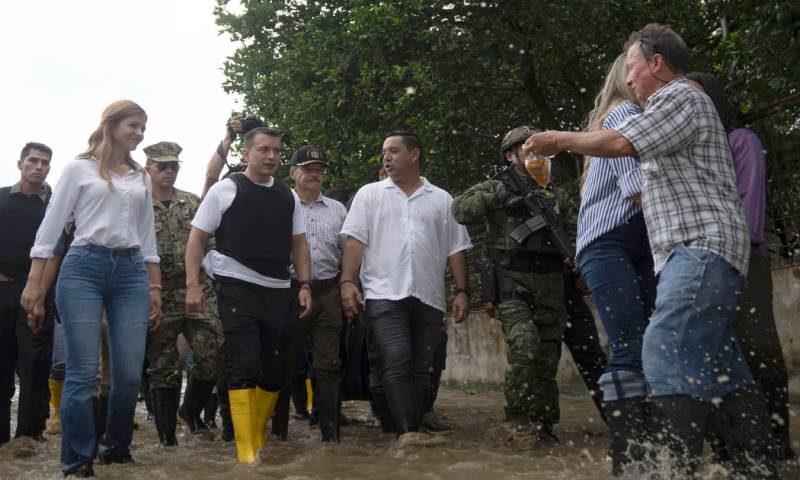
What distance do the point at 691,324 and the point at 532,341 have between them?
8.26 ft

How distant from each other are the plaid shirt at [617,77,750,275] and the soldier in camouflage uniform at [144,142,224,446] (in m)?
3.93

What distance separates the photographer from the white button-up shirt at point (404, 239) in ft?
20.4

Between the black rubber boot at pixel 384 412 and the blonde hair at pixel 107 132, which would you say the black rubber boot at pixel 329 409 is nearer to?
the black rubber boot at pixel 384 412

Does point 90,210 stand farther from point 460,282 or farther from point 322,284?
point 460,282

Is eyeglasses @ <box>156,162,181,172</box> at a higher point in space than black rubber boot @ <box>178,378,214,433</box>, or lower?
higher

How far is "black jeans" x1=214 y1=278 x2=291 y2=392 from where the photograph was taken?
5637 millimetres

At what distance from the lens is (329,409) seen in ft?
21.0

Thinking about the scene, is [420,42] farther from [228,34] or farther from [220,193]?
[228,34]

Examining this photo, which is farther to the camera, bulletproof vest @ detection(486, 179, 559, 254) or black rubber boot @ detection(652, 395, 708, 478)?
bulletproof vest @ detection(486, 179, 559, 254)

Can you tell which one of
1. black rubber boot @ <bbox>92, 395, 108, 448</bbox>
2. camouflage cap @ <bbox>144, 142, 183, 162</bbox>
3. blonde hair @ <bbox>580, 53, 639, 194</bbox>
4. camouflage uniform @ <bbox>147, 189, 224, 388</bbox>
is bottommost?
black rubber boot @ <bbox>92, 395, 108, 448</bbox>

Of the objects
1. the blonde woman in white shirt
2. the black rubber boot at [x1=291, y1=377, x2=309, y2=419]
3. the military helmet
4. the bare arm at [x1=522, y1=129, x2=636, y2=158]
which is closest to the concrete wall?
the military helmet

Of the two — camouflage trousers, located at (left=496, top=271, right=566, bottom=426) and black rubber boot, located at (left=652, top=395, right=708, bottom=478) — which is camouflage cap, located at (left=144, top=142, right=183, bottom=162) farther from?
black rubber boot, located at (left=652, top=395, right=708, bottom=478)

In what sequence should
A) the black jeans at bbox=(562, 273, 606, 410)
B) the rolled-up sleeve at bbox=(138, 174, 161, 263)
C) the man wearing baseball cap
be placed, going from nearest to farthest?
the rolled-up sleeve at bbox=(138, 174, 161, 263), the black jeans at bbox=(562, 273, 606, 410), the man wearing baseball cap

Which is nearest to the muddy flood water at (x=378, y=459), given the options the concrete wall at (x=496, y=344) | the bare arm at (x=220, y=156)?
the concrete wall at (x=496, y=344)
